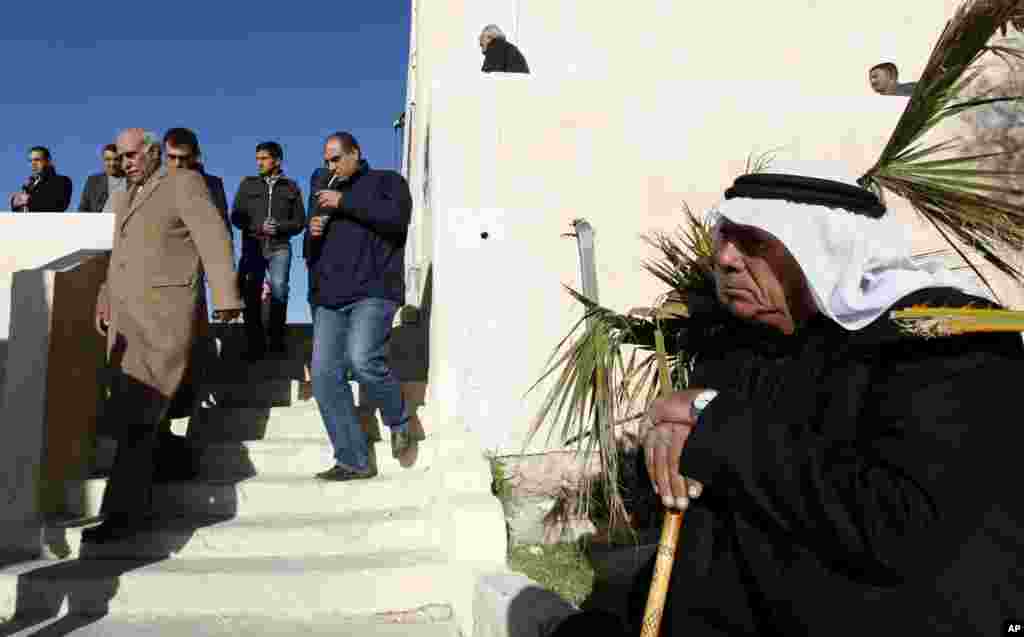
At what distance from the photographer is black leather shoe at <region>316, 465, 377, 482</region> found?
478 cm

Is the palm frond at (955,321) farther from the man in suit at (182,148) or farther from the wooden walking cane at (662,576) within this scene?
the man in suit at (182,148)

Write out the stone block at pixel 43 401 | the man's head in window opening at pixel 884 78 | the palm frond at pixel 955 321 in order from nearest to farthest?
the palm frond at pixel 955 321 → the stone block at pixel 43 401 → the man's head in window opening at pixel 884 78

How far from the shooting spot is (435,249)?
5277 mm

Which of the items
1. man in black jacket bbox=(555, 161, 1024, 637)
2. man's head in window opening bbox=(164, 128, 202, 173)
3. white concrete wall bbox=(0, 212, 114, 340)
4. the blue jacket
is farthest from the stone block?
man in black jacket bbox=(555, 161, 1024, 637)

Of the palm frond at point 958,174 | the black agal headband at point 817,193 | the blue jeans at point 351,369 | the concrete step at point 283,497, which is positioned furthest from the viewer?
the concrete step at point 283,497

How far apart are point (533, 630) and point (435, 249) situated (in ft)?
9.52

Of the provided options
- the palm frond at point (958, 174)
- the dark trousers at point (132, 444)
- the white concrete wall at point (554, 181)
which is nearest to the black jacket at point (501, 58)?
the white concrete wall at point (554, 181)

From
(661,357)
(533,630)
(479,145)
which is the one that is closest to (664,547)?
(661,357)

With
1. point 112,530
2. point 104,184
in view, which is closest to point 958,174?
point 112,530

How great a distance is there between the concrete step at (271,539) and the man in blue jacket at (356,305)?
0.44 metres

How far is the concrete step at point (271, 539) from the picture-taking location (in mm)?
4332

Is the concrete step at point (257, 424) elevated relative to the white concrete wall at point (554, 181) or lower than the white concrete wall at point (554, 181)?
lower

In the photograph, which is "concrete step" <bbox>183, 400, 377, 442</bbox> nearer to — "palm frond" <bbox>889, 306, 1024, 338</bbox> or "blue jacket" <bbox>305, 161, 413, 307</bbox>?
"blue jacket" <bbox>305, 161, 413, 307</bbox>

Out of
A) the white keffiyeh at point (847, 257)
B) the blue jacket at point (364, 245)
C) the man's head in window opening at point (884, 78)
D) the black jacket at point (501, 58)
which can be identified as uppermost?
the man's head in window opening at point (884, 78)
